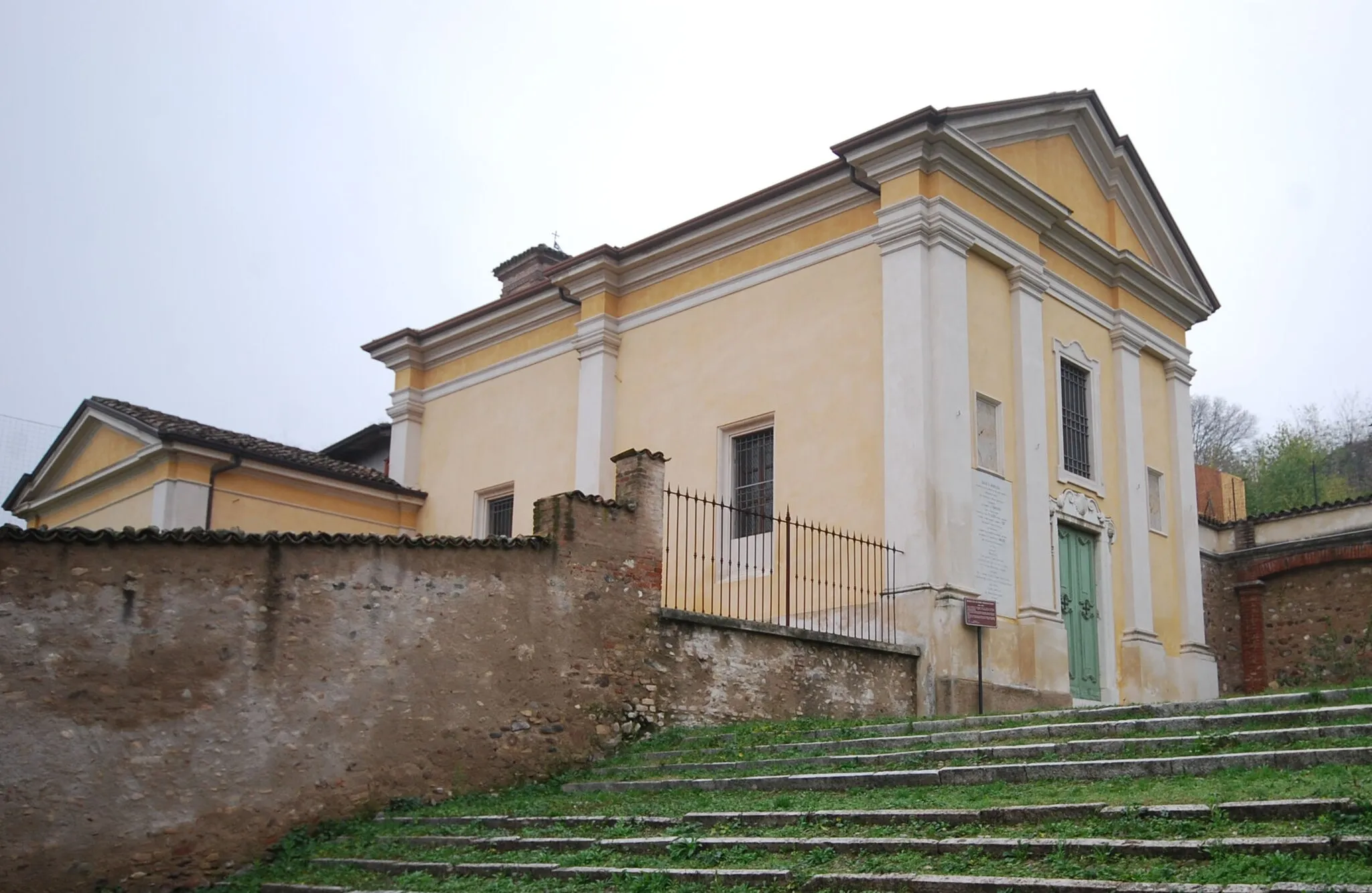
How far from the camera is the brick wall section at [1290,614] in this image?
2100cm

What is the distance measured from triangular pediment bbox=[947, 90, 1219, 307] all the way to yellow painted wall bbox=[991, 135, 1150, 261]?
Result: 0.01m

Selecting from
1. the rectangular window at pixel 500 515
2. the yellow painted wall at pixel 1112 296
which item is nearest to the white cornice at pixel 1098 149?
the yellow painted wall at pixel 1112 296

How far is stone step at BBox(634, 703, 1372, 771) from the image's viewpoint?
8086 mm

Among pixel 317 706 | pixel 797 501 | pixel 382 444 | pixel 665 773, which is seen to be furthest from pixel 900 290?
pixel 382 444

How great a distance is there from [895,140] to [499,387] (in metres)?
9.06

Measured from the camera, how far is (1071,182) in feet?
63.9

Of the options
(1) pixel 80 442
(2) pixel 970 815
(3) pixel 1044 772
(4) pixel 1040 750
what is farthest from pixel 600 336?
(2) pixel 970 815

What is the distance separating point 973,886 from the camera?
19.8ft

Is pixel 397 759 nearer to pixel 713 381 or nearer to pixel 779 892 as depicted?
pixel 779 892

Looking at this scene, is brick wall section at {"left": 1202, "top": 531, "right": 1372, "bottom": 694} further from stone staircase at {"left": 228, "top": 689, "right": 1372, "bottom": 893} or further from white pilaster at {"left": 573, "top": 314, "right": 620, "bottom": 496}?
stone staircase at {"left": 228, "top": 689, "right": 1372, "bottom": 893}

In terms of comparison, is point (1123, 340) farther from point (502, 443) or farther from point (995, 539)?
point (502, 443)

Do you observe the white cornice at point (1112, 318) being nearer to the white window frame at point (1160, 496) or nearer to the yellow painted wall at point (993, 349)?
the yellow painted wall at point (993, 349)

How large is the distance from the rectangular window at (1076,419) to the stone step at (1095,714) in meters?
7.91

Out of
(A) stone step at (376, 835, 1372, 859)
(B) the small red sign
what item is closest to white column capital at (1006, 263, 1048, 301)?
(B) the small red sign
